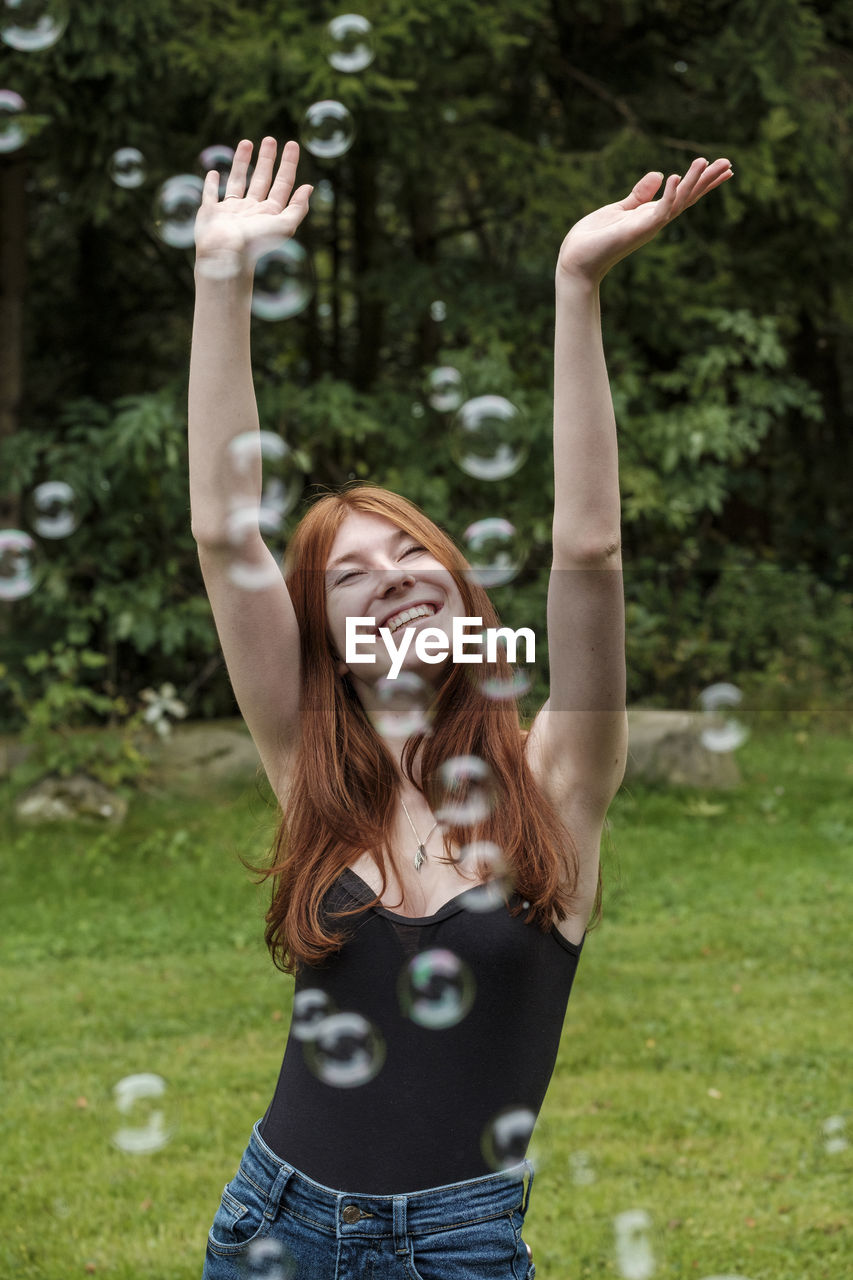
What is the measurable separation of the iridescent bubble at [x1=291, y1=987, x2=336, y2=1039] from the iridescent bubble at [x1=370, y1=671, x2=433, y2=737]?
1.05 ft

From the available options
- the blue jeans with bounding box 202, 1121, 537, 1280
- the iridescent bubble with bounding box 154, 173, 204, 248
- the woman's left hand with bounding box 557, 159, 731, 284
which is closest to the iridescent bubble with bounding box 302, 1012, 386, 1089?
the blue jeans with bounding box 202, 1121, 537, 1280

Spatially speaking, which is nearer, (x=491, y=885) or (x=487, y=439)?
(x=491, y=885)

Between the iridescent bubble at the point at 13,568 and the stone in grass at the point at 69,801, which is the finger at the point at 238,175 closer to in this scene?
the iridescent bubble at the point at 13,568

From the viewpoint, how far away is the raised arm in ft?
4.70

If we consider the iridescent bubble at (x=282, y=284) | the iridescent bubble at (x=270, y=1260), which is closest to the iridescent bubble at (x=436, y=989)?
the iridescent bubble at (x=270, y=1260)

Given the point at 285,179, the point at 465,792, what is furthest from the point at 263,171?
the point at 465,792

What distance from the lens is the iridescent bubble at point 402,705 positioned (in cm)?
153

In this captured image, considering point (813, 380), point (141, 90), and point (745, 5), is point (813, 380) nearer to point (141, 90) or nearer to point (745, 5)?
point (745, 5)

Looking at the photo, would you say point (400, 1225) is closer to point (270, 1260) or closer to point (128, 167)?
point (270, 1260)

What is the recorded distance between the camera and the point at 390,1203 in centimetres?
135

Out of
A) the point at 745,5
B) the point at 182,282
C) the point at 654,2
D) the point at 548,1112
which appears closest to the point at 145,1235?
the point at 548,1112

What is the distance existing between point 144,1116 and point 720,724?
478 centimetres

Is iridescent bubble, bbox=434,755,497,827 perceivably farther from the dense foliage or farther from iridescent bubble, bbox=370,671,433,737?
the dense foliage

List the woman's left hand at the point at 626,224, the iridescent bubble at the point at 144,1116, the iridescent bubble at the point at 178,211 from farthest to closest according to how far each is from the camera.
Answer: the iridescent bubble at the point at 178,211 → the iridescent bubble at the point at 144,1116 → the woman's left hand at the point at 626,224
